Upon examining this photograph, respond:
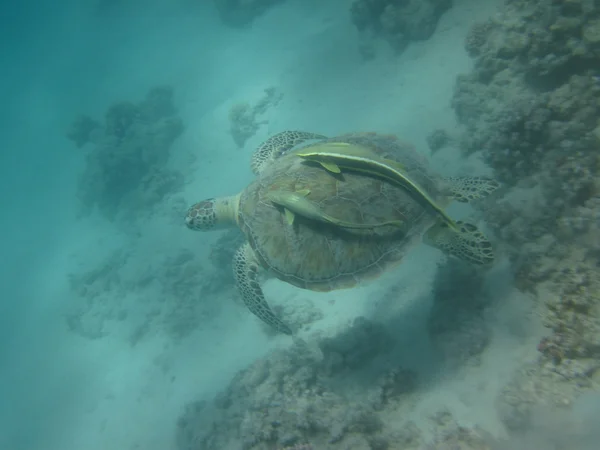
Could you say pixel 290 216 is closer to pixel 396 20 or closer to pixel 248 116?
pixel 396 20

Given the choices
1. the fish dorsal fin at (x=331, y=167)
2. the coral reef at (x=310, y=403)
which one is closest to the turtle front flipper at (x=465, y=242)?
the fish dorsal fin at (x=331, y=167)

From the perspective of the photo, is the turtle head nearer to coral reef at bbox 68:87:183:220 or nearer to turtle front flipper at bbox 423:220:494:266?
turtle front flipper at bbox 423:220:494:266

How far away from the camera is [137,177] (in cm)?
1234

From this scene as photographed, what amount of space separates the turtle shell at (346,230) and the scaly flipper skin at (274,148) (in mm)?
1802

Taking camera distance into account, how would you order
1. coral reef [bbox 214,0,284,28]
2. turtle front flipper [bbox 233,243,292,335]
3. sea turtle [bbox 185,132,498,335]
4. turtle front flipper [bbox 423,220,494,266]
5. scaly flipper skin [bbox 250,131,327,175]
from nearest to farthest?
turtle front flipper [bbox 423,220,494,266] < sea turtle [bbox 185,132,498,335] < turtle front flipper [bbox 233,243,292,335] < scaly flipper skin [bbox 250,131,327,175] < coral reef [bbox 214,0,284,28]

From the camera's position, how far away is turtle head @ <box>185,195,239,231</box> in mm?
5301

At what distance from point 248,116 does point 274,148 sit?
491 cm

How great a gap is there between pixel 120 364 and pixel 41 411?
323 centimetres

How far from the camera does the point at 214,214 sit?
5.44 metres

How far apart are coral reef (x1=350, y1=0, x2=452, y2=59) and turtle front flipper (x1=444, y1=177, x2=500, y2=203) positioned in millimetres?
5173

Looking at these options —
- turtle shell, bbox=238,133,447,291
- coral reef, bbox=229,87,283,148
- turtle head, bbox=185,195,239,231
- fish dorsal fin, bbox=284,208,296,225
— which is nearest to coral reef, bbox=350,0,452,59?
coral reef, bbox=229,87,283,148

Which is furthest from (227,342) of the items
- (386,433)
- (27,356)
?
(27,356)

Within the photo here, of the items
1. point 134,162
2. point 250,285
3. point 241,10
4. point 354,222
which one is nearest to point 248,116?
point 134,162

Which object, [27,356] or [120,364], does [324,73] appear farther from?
[27,356]
